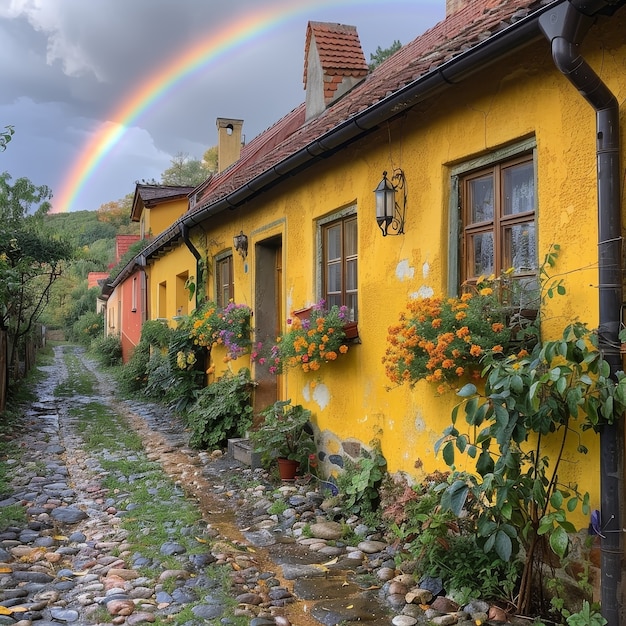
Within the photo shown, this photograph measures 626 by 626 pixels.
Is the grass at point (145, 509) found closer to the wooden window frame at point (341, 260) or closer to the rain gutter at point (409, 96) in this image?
the wooden window frame at point (341, 260)

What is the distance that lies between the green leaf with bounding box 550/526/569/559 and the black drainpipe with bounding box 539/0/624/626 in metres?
0.21

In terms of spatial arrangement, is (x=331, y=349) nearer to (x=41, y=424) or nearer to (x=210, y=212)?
(x=210, y=212)

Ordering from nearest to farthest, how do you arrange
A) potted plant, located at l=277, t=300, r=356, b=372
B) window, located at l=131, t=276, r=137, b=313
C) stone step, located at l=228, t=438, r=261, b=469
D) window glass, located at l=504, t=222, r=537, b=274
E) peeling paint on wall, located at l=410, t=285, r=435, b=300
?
1. window glass, located at l=504, t=222, r=537, b=274
2. peeling paint on wall, located at l=410, t=285, r=435, b=300
3. potted plant, located at l=277, t=300, r=356, b=372
4. stone step, located at l=228, t=438, r=261, b=469
5. window, located at l=131, t=276, r=137, b=313

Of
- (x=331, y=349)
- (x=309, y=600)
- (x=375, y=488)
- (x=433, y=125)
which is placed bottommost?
(x=309, y=600)

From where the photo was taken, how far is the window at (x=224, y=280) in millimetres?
9203

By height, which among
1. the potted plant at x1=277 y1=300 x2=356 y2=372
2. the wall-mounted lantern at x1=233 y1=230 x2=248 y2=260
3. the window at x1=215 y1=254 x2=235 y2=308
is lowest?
the potted plant at x1=277 y1=300 x2=356 y2=372

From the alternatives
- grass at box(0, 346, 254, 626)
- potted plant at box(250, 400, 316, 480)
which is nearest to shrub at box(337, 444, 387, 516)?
potted plant at box(250, 400, 316, 480)

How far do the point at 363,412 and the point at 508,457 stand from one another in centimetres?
222

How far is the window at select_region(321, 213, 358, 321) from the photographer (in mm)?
5707

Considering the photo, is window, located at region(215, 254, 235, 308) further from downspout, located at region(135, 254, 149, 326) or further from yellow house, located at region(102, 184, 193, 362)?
downspout, located at region(135, 254, 149, 326)

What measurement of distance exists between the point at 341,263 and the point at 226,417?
3.12m

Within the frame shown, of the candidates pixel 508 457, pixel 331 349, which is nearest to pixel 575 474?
pixel 508 457

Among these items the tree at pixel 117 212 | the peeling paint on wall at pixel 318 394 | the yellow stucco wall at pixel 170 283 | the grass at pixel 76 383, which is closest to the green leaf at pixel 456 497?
the peeling paint on wall at pixel 318 394

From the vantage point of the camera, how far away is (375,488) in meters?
4.95
